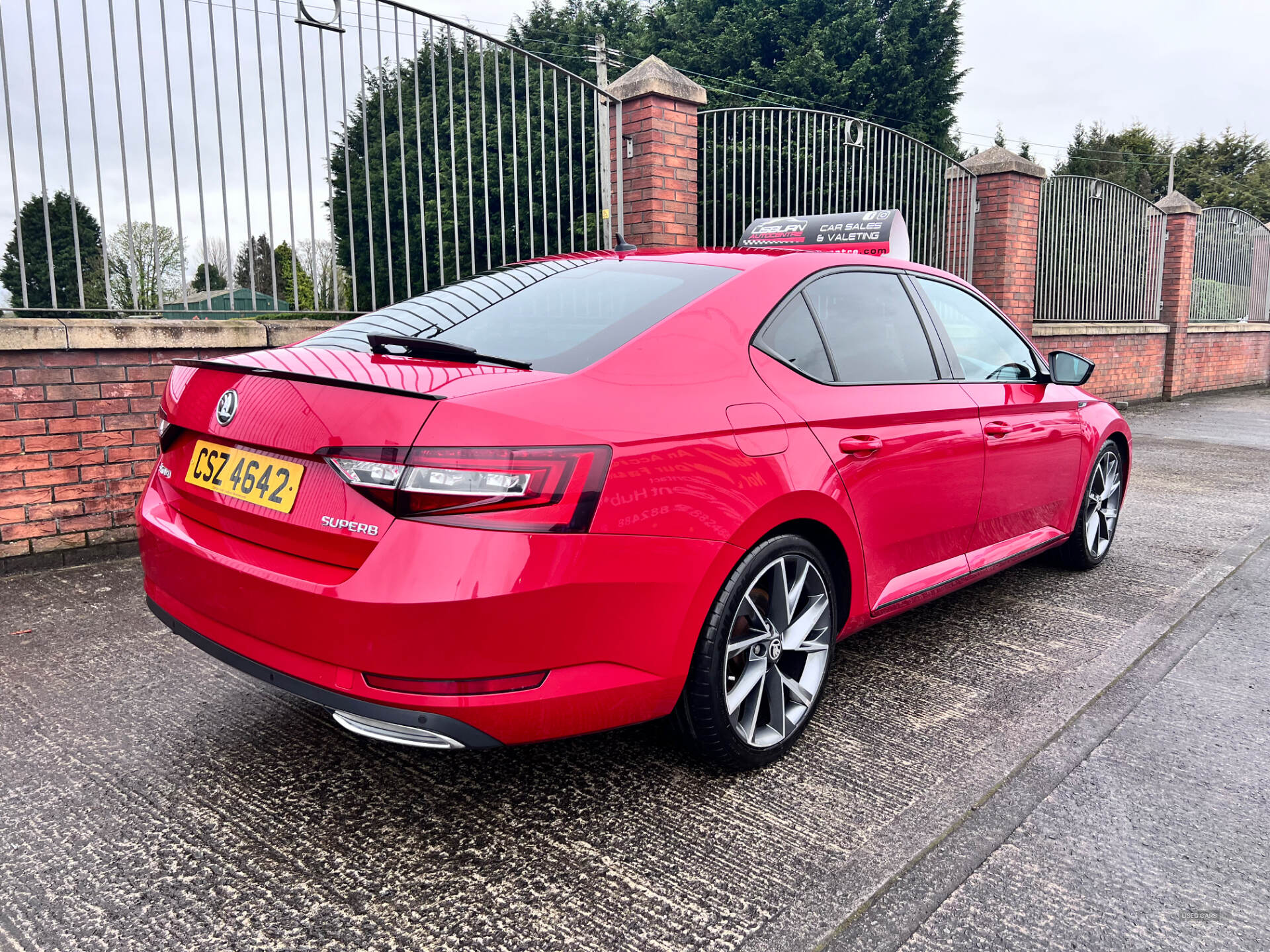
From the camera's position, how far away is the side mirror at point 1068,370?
4.20 m

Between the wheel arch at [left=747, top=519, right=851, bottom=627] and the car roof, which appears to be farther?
the car roof

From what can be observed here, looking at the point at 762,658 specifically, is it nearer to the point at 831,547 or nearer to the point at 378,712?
the point at 831,547

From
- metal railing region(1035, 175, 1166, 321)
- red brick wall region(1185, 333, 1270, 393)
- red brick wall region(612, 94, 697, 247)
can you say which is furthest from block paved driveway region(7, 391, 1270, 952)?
red brick wall region(1185, 333, 1270, 393)

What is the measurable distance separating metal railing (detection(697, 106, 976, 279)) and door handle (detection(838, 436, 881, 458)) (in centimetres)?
538

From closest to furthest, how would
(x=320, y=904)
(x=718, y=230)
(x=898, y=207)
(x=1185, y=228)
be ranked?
1. (x=320, y=904)
2. (x=718, y=230)
3. (x=898, y=207)
4. (x=1185, y=228)

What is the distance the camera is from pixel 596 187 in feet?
24.9

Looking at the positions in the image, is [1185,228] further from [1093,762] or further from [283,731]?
[283,731]

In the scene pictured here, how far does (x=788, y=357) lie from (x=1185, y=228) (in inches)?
636

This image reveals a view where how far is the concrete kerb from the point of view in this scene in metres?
2.02

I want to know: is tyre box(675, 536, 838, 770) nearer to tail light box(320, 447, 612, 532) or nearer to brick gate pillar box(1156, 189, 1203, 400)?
tail light box(320, 447, 612, 532)

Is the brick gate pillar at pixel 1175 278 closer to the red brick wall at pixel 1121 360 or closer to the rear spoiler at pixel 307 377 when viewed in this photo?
the red brick wall at pixel 1121 360

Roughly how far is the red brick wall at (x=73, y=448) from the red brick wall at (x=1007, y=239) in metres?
9.64

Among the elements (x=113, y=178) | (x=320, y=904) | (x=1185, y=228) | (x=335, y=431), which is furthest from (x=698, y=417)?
(x=1185, y=228)

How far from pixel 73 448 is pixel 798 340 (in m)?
3.86
